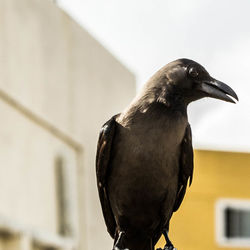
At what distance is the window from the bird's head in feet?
69.3

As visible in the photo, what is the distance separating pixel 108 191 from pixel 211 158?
1974cm

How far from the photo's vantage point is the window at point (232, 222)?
27672 mm

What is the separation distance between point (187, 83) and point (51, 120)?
67.7 feet

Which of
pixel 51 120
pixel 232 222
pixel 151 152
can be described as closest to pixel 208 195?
pixel 232 222

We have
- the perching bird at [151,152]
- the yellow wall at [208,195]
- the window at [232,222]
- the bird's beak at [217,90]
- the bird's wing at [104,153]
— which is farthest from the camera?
the window at [232,222]

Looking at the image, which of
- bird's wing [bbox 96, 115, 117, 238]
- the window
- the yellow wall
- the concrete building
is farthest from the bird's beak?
the window

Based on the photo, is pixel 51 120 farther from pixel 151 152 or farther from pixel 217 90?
pixel 217 90

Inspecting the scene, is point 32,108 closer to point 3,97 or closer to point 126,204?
point 3,97

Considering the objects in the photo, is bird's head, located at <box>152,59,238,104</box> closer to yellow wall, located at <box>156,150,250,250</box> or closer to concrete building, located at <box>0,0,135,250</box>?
concrete building, located at <box>0,0,135,250</box>

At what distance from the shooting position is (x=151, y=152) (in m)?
Answer: 6.41

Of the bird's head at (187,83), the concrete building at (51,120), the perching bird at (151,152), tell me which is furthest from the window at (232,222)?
the bird's head at (187,83)

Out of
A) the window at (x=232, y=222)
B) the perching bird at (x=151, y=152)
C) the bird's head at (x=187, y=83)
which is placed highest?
the window at (x=232, y=222)

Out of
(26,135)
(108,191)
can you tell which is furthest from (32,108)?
(108,191)

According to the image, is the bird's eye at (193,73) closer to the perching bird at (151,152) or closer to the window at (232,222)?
the perching bird at (151,152)
